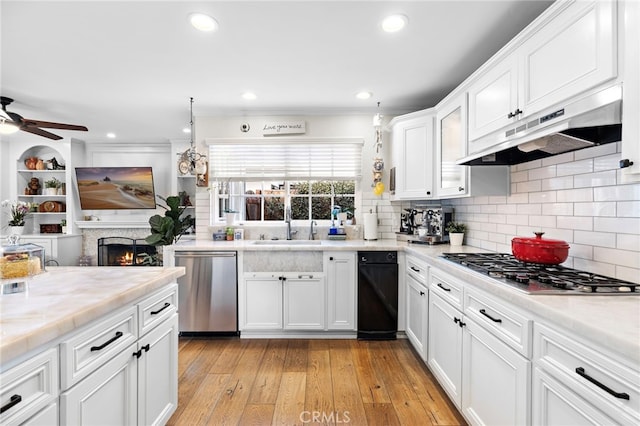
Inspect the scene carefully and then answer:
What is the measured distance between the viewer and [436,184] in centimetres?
294

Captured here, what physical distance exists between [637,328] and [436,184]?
6.97 ft

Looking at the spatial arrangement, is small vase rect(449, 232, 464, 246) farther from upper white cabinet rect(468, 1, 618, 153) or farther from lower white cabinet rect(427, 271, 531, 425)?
upper white cabinet rect(468, 1, 618, 153)

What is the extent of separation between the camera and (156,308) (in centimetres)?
165

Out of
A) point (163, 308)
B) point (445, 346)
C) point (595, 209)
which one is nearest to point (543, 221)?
point (595, 209)

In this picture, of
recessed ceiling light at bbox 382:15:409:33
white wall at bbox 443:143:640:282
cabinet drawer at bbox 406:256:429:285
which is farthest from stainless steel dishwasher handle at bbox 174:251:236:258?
white wall at bbox 443:143:640:282

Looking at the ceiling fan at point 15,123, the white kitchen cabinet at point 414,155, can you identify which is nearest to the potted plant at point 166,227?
the ceiling fan at point 15,123

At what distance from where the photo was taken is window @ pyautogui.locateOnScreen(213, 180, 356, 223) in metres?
3.92

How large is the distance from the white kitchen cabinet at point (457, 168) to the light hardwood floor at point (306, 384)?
1537 mm

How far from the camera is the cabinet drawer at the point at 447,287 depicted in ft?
6.23

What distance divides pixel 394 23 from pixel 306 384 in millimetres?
2606

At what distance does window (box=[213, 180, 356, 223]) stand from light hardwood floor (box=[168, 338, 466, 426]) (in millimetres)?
1532

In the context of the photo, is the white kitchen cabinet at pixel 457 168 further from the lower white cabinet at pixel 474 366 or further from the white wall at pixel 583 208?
the lower white cabinet at pixel 474 366

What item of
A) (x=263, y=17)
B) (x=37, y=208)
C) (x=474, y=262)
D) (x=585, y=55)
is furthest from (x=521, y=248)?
(x=37, y=208)

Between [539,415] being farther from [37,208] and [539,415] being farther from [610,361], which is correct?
[37,208]
